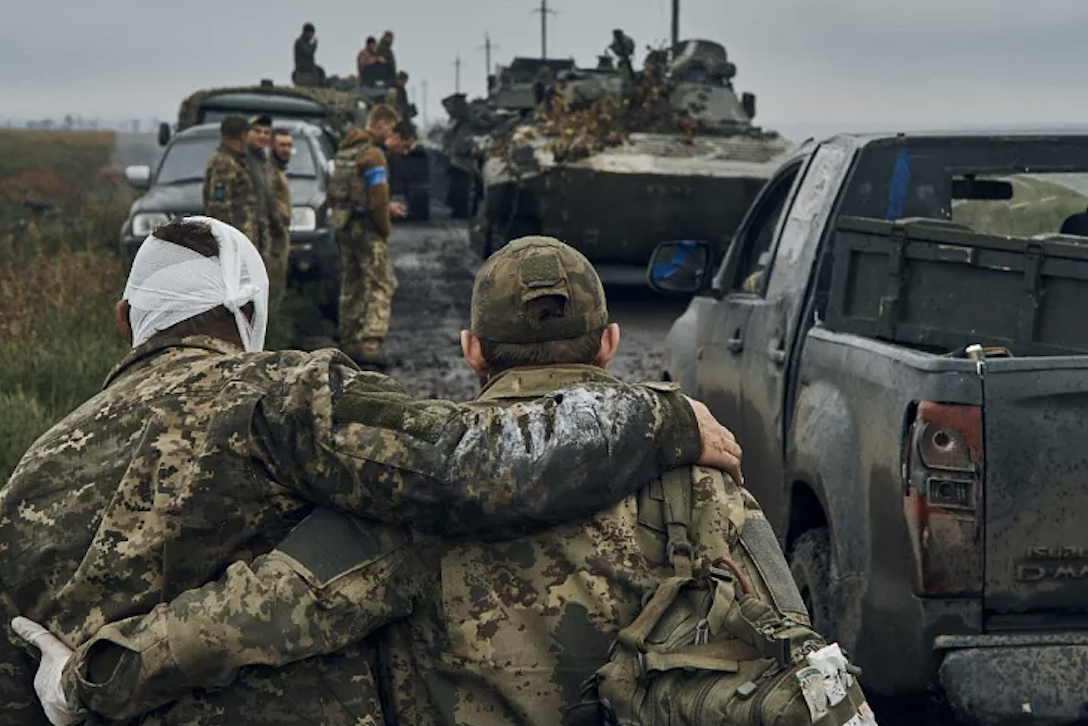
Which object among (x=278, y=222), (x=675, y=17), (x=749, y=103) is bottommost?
(x=278, y=222)

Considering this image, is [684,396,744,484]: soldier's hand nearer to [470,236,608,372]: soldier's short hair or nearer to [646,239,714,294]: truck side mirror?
[470,236,608,372]: soldier's short hair

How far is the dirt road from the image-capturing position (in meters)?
11.4

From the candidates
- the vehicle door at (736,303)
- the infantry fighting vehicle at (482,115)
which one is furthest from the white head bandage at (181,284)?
the infantry fighting vehicle at (482,115)

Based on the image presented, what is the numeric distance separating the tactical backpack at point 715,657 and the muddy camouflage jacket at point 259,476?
0.18m

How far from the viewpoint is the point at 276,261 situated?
11.7 meters

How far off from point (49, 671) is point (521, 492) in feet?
2.72

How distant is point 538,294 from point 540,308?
43mm

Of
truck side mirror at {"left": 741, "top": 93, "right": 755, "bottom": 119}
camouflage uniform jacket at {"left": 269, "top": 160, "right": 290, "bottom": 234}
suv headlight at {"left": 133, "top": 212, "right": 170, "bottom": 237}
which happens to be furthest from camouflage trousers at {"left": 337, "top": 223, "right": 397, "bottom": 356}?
truck side mirror at {"left": 741, "top": 93, "right": 755, "bottom": 119}

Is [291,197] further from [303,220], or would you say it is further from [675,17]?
[675,17]

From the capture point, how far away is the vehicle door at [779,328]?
5.45m

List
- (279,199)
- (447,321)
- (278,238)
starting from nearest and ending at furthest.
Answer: (279,199), (278,238), (447,321)

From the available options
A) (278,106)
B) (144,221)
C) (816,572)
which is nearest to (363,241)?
(144,221)

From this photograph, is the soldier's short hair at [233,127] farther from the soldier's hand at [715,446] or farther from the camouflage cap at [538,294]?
the soldier's hand at [715,446]

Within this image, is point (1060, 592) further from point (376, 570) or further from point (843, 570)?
point (376, 570)
